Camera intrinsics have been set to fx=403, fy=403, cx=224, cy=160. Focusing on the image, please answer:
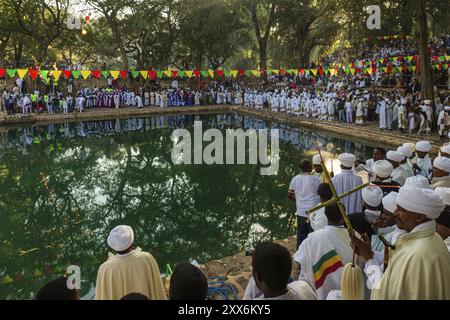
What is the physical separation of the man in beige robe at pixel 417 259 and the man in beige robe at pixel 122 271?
5.42ft

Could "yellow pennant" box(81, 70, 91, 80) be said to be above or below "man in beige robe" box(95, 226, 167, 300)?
above

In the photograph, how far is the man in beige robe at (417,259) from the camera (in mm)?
1767

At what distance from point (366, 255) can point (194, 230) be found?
453 cm

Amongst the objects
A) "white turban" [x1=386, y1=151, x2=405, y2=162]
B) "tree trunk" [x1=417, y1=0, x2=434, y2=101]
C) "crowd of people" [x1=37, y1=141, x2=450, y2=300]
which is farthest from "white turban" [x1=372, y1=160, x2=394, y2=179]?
"tree trunk" [x1=417, y1=0, x2=434, y2=101]

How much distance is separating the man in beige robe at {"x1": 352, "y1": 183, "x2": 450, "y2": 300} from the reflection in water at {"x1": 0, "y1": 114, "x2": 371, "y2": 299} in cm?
392

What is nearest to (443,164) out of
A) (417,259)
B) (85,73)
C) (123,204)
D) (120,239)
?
(417,259)

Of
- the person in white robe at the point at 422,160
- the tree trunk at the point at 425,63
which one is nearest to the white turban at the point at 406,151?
the person in white robe at the point at 422,160

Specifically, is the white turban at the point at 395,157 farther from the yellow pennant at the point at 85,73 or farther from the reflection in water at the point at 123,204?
the yellow pennant at the point at 85,73

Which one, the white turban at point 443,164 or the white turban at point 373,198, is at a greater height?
the white turban at point 443,164

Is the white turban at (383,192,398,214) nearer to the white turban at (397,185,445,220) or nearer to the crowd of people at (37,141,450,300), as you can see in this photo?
the crowd of people at (37,141,450,300)

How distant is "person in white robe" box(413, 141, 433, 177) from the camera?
17.2 feet

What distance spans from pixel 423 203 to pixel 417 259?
0.32 metres

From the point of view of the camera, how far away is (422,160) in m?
5.37
